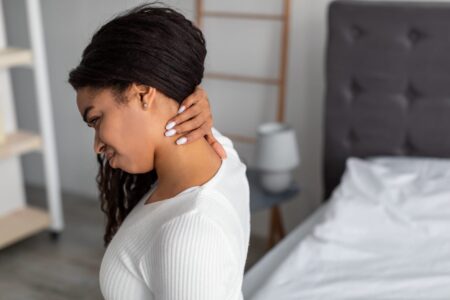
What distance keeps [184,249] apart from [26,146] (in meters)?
2.33

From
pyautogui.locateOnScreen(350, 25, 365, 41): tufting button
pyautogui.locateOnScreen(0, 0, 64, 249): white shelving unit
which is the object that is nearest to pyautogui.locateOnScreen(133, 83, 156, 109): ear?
pyautogui.locateOnScreen(350, 25, 365, 41): tufting button

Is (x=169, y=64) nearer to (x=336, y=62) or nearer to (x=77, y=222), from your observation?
(x=336, y=62)

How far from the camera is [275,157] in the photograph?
247cm

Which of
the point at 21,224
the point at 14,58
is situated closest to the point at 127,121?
the point at 14,58

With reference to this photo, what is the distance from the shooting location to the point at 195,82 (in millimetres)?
959

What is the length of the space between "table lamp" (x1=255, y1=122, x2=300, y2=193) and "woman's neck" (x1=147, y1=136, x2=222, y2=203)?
59.9 inches

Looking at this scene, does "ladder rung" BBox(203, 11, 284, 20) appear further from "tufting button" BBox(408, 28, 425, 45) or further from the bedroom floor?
the bedroom floor

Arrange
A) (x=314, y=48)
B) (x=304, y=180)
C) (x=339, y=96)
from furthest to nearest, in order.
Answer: (x=304, y=180)
(x=314, y=48)
(x=339, y=96)

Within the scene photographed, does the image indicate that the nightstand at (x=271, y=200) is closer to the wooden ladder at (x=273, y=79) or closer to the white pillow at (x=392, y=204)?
the wooden ladder at (x=273, y=79)

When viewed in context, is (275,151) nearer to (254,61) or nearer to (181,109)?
(254,61)

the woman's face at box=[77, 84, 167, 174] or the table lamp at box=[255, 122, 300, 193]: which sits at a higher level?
the woman's face at box=[77, 84, 167, 174]

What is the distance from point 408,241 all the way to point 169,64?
1.31 metres

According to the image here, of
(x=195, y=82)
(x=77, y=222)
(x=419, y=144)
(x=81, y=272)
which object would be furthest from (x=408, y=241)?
(x=77, y=222)

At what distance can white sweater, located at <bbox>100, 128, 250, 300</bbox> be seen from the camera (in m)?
0.81
